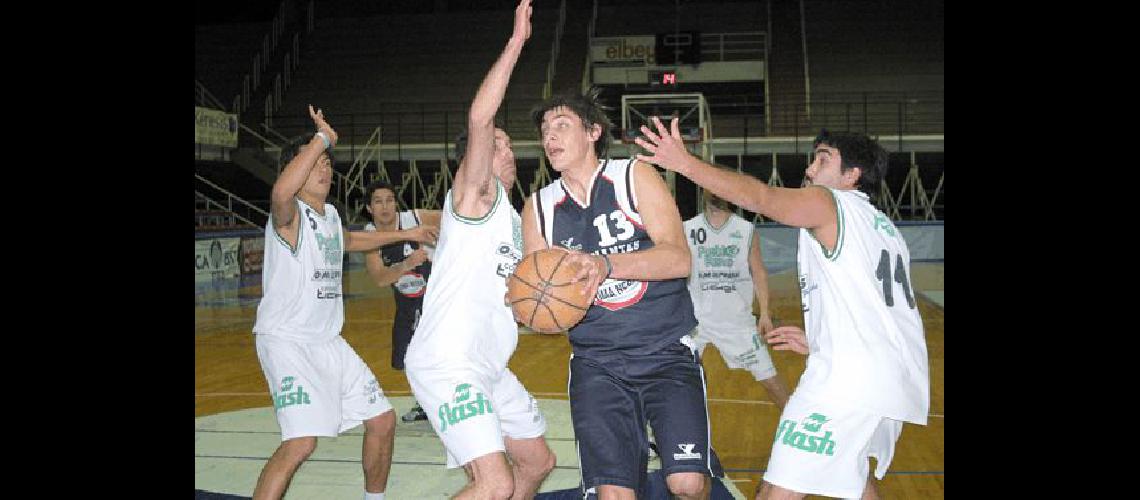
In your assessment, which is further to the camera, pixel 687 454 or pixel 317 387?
pixel 317 387

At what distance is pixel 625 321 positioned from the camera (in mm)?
4004

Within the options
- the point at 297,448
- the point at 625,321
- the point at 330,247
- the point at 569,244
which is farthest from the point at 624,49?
the point at 625,321

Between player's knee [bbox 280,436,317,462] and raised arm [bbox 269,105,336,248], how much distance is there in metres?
0.97

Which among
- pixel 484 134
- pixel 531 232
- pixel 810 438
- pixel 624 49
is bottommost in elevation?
→ pixel 810 438

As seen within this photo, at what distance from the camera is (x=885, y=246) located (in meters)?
3.82

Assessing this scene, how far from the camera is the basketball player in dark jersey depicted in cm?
379

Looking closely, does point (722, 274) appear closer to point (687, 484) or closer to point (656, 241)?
point (656, 241)

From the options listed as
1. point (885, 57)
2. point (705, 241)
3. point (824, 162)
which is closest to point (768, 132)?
point (885, 57)

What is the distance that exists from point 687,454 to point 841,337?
0.71 metres

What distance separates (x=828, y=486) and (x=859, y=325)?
1.93ft

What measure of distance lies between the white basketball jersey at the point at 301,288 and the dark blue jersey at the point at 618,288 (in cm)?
150
